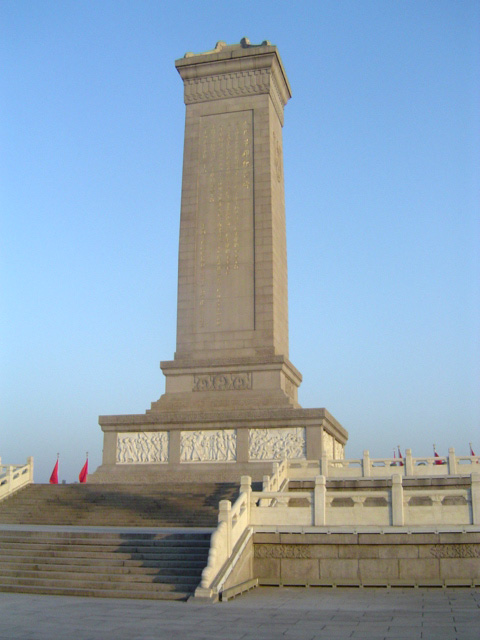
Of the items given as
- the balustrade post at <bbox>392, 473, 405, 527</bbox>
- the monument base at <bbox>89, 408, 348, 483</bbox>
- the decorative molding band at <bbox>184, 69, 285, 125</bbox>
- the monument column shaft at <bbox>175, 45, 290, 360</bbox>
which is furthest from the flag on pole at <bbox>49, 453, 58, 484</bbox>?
the balustrade post at <bbox>392, 473, 405, 527</bbox>

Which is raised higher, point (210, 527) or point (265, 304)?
point (265, 304)

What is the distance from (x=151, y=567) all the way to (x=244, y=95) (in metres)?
14.4

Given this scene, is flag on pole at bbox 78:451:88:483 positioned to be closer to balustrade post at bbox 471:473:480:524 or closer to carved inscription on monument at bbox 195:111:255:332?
carved inscription on monument at bbox 195:111:255:332

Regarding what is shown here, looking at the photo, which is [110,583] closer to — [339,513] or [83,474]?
[339,513]

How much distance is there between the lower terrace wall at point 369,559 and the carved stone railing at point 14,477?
7.51 m

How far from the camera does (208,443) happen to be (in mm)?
17047

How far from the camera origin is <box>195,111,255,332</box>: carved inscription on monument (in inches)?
738

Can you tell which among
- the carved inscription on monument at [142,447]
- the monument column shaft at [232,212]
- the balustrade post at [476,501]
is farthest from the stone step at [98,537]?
the monument column shaft at [232,212]

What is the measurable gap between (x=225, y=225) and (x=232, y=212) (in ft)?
1.31

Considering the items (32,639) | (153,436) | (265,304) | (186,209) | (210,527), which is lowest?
(32,639)

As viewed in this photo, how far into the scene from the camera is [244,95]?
20.2 meters

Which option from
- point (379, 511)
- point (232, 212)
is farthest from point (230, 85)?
point (379, 511)

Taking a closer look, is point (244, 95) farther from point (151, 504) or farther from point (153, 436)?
point (151, 504)

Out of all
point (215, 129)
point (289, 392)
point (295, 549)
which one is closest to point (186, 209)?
point (215, 129)
